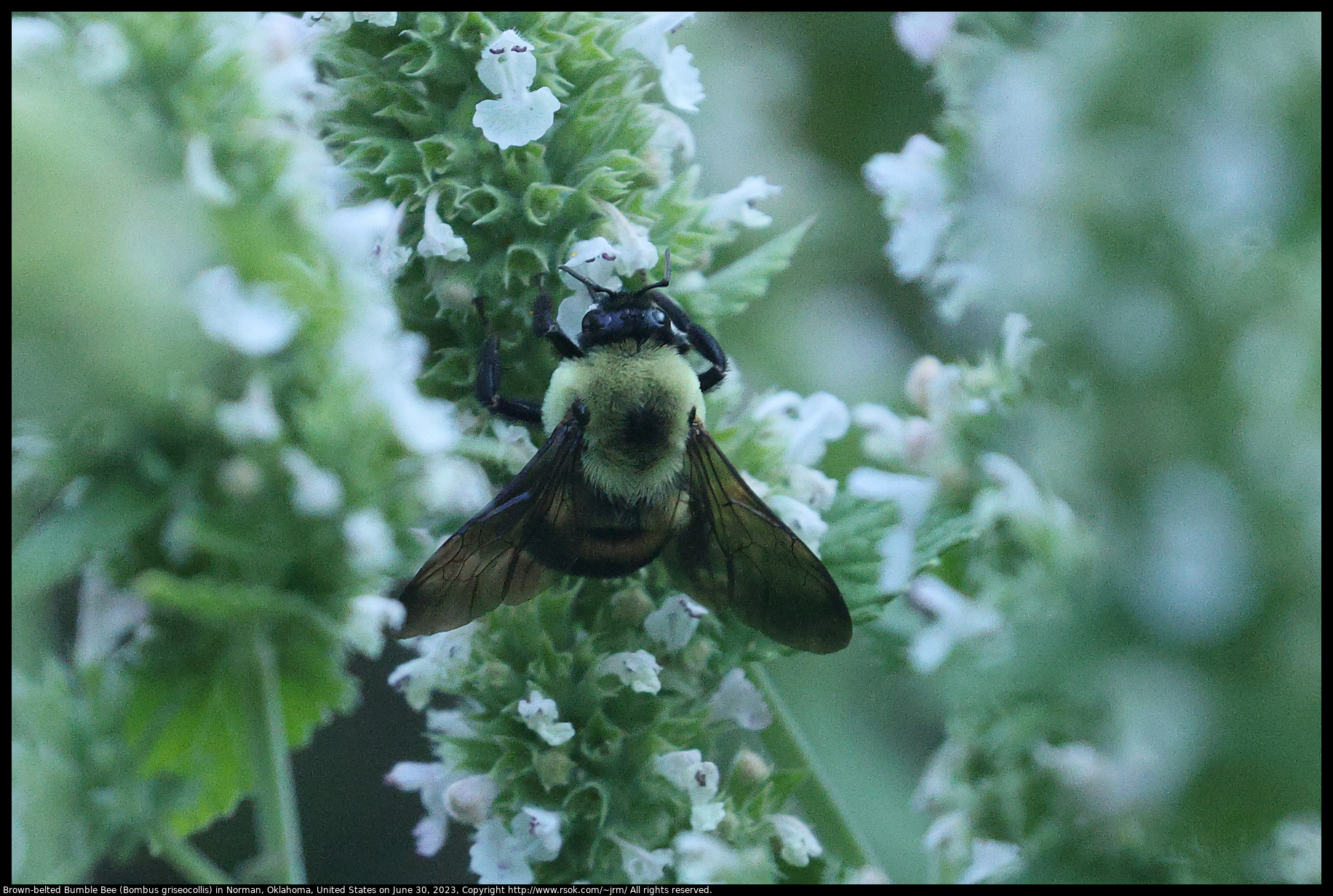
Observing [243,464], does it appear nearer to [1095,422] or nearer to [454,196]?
[454,196]

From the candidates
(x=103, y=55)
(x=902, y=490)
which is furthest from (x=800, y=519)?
(x=103, y=55)

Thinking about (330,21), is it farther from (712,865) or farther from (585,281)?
(712,865)

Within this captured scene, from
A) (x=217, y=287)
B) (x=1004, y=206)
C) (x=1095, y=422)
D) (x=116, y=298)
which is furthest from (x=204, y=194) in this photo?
(x=1095, y=422)

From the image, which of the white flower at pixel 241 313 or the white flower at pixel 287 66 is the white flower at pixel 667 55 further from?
the white flower at pixel 241 313

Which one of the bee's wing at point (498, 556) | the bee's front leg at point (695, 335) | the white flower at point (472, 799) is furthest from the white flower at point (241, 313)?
the white flower at point (472, 799)

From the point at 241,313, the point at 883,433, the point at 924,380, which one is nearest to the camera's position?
the point at 241,313

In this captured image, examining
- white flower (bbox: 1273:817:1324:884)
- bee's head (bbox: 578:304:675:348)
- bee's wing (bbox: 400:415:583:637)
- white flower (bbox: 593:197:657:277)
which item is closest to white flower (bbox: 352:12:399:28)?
white flower (bbox: 593:197:657:277)
